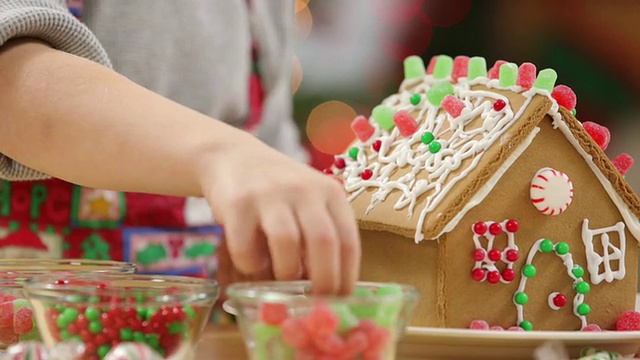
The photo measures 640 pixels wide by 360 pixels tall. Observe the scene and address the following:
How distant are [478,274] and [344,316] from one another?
A: 0.33 m

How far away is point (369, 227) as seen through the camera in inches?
34.2

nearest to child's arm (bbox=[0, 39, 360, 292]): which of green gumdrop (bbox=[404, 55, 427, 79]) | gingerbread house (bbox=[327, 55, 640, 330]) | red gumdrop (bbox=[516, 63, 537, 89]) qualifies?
gingerbread house (bbox=[327, 55, 640, 330])

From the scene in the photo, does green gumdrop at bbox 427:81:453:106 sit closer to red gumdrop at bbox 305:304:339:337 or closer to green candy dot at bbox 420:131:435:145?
green candy dot at bbox 420:131:435:145

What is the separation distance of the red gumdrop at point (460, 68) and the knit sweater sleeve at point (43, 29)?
0.40 meters

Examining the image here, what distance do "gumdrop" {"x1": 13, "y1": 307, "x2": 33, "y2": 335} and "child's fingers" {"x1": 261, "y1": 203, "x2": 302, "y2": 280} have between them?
27 cm

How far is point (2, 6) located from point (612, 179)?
1.94 ft

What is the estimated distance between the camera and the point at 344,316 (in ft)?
1.59

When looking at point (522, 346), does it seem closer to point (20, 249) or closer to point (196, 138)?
point (196, 138)

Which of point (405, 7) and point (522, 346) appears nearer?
point (522, 346)

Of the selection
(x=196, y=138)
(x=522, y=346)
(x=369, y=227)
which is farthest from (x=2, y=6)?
(x=522, y=346)

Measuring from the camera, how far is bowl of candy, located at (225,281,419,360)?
1.58 feet

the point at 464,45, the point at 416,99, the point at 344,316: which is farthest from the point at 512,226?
the point at 464,45

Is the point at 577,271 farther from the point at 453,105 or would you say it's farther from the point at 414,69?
the point at 414,69

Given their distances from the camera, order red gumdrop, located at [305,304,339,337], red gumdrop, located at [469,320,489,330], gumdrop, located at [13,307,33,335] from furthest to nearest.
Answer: red gumdrop, located at [469,320,489,330] < gumdrop, located at [13,307,33,335] < red gumdrop, located at [305,304,339,337]
